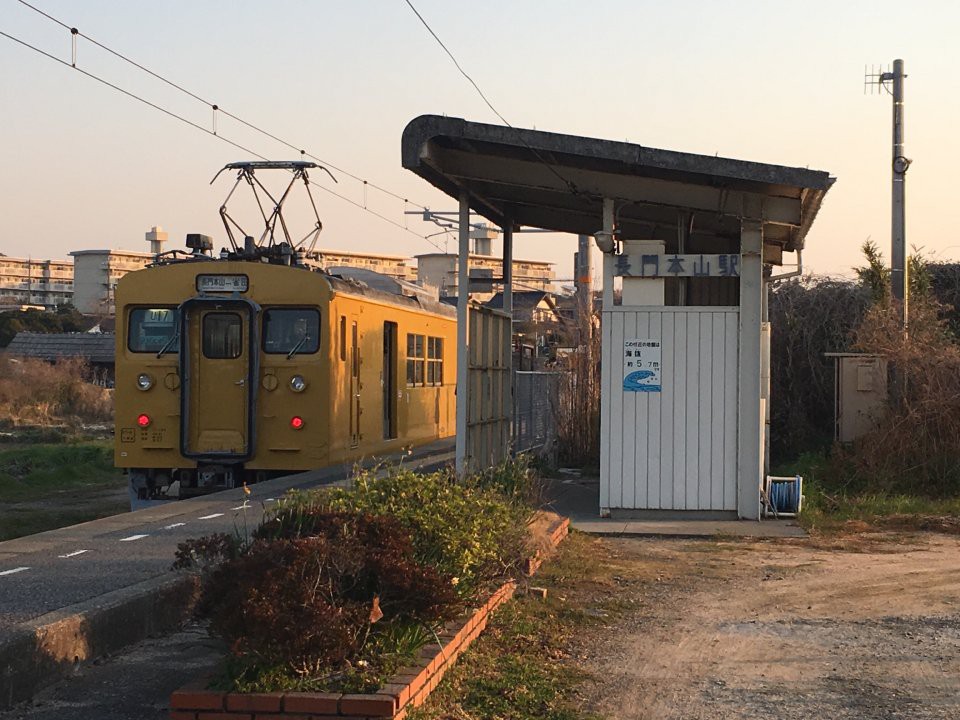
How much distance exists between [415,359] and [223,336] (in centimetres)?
502

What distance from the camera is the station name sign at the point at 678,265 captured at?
41.1ft

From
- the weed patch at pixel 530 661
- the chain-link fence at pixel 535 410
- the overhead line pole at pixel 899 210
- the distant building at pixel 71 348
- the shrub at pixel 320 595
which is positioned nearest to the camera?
the shrub at pixel 320 595

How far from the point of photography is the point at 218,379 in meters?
15.0

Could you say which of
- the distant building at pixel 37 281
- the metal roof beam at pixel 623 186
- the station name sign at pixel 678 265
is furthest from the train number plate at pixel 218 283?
the distant building at pixel 37 281

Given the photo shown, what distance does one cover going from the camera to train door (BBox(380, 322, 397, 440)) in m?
18.0

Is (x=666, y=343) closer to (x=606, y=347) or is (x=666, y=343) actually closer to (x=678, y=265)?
(x=606, y=347)

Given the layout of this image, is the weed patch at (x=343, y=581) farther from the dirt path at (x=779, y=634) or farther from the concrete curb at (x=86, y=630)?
the dirt path at (x=779, y=634)

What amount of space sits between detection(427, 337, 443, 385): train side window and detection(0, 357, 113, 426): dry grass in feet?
53.9

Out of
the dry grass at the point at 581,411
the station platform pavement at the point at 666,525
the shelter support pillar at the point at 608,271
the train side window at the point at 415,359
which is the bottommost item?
the station platform pavement at the point at 666,525

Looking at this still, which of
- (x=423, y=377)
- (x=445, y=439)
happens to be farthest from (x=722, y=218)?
(x=445, y=439)

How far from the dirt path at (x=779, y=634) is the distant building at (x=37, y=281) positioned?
10742 centimetres

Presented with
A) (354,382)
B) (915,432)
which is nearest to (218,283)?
(354,382)

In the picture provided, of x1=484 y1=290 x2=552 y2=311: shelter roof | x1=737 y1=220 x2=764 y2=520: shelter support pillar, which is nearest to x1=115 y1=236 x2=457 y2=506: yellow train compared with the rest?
x1=737 y1=220 x2=764 y2=520: shelter support pillar

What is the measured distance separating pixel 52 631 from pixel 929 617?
5396mm
